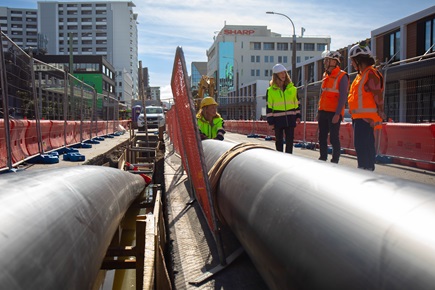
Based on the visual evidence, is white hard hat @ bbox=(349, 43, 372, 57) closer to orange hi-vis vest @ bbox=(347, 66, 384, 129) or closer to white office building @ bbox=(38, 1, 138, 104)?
orange hi-vis vest @ bbox=(347, 66, 384, 129)

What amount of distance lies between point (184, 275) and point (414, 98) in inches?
552

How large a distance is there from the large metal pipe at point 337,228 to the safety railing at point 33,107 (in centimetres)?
501

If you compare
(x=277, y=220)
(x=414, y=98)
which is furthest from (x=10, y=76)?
(x=414, y=98)

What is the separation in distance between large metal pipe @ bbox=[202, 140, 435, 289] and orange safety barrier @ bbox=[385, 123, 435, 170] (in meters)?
6.53

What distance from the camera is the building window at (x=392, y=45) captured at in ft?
92.8


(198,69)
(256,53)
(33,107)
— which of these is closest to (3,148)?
(33,107)

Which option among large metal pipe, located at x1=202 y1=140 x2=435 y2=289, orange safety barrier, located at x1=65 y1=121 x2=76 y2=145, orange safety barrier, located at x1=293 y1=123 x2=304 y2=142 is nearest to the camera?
large metal pipe, located at x1=202 y1=140 x2=435 y2=289

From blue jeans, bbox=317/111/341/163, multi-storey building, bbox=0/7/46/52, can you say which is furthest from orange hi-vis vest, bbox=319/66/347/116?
multi-storey building, bbox=0/7/46/52

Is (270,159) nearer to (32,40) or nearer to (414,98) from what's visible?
(414,98)

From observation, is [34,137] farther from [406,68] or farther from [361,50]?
[406,68]

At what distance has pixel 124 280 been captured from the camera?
17.0 feet

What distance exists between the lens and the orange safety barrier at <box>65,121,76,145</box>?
35.6 ft

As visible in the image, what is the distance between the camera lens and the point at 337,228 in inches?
56.9

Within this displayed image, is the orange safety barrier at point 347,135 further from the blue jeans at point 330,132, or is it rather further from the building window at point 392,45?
the building window at point 392,45
